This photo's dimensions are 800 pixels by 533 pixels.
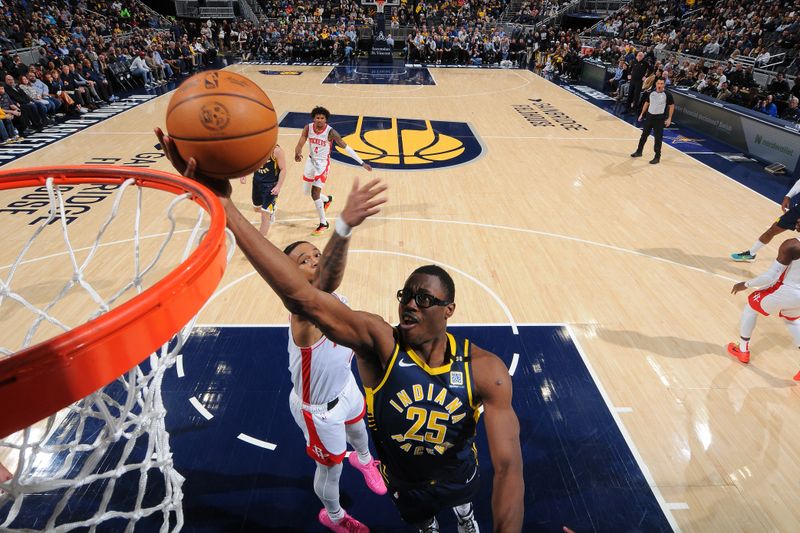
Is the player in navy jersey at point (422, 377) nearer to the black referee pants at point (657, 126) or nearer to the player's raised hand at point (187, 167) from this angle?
the player's raised hand at point (187, 167)

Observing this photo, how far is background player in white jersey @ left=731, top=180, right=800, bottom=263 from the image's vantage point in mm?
5746

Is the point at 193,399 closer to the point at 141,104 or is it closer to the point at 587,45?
the point at 141,104

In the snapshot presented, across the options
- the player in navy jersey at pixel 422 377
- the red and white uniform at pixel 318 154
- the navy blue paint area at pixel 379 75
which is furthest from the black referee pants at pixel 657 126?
the navy blue paint area at pixel 379 75

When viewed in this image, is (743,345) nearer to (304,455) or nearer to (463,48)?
(304,455)

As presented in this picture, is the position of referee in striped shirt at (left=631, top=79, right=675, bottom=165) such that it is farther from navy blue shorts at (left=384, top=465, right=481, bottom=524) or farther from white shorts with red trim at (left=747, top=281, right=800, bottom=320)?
navy blue shorts at (left=384, top=465, right=481, bottom=524)

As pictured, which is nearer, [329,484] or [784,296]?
[329,484]

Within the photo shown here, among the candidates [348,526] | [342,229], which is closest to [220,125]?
[342,229]

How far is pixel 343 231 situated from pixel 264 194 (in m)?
4.69

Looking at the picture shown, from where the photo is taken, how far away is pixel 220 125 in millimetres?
1855

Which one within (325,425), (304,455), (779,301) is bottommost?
(304,455)

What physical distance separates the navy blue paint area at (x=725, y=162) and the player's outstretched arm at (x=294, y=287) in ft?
26.3

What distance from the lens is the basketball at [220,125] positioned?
1.83 m

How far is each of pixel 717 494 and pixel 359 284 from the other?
383 centimetres

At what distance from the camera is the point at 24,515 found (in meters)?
3.16
